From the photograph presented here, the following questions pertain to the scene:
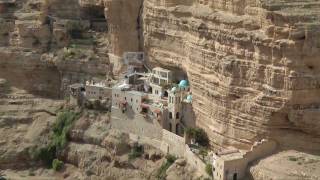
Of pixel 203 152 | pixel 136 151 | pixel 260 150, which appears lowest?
pixel 136 151

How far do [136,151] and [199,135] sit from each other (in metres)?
4.04

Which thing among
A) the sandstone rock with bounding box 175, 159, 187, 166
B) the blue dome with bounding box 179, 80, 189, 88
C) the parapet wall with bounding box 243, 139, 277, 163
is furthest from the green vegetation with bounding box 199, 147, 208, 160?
the blue dome with bounding box 179, 80, 189, 88

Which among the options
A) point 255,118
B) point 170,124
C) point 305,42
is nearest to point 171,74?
point 170,124

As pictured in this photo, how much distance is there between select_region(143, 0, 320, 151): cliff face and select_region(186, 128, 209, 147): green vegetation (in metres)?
0.40

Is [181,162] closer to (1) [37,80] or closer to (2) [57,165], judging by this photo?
(2) [57,165]

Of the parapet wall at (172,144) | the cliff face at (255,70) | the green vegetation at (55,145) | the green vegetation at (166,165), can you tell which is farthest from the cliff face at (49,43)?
the green vegetation at (166,165)

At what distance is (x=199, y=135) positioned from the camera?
35.5 meters

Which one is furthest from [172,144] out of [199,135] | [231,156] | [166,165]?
[231,156]

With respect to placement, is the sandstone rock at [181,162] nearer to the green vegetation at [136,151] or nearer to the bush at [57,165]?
the green vegetation at [136,151]

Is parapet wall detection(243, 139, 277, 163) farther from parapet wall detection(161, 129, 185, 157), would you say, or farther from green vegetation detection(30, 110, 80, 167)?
green vegetation detection(30, 110, 80, 167)

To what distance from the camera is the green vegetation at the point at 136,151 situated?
1484 inches

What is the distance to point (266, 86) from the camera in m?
31.6

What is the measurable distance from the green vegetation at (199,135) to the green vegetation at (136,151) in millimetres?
3353

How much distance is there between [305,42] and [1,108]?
69.1ft
